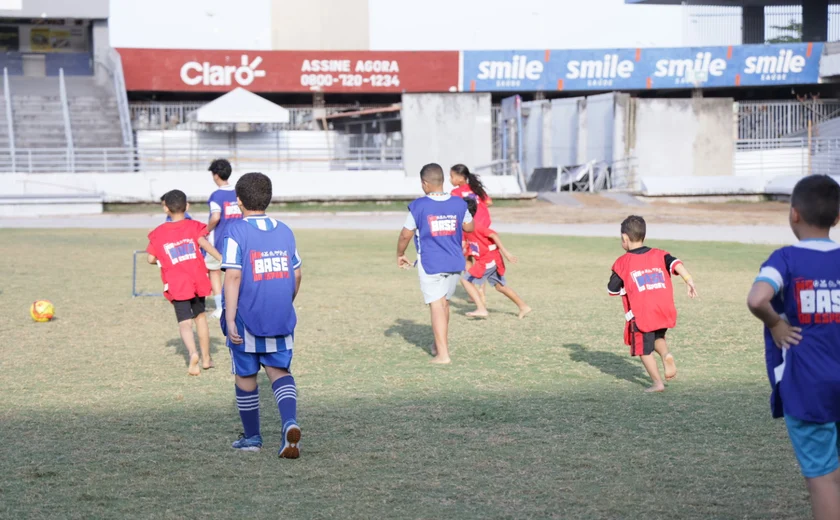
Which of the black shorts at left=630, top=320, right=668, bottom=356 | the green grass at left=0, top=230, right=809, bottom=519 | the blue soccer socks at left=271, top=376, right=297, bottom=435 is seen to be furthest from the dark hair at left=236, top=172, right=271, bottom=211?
the black shorts at left=630, top=320, right=668, bottom=356

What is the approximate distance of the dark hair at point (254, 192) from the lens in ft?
18.9

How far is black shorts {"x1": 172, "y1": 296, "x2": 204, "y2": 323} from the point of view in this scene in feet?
27.2

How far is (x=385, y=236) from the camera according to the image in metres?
23.4

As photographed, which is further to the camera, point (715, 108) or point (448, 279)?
point (715, 108)

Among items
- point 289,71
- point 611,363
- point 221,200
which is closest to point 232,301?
point 611,363

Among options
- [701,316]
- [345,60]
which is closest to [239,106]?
[345,60]

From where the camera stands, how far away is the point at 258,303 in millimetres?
5688

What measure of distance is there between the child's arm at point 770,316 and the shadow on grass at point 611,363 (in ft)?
12.4

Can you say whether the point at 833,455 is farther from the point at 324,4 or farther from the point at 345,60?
the point at 324,4

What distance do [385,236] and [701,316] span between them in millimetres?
12923

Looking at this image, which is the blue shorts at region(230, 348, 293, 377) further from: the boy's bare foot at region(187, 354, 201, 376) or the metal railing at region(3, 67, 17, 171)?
the metal railing at region(3, 67, 17, 171)

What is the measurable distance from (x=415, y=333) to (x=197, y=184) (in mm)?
23696

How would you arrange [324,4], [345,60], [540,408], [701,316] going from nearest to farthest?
[540,408]
[701,316]
[345,60]
[324,4]

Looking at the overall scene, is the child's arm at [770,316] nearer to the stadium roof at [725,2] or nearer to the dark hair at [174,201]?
the dark hair at [174,201]
